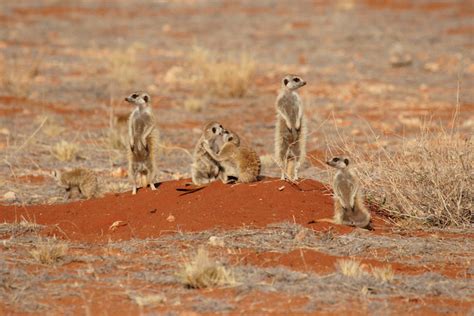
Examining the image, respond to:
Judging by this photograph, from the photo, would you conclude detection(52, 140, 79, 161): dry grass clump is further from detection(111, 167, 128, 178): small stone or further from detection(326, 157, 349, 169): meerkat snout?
detection(326, 157, 349, 169): meerkat snout

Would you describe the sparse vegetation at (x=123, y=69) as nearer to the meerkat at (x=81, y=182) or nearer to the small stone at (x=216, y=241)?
the meerkat at (x=81, y=182)

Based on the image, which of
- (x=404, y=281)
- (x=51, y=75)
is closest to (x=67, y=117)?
(x=51, y=75)

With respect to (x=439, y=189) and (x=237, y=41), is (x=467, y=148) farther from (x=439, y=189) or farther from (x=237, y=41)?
(x=237, y=41)

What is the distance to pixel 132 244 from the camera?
25.0ft

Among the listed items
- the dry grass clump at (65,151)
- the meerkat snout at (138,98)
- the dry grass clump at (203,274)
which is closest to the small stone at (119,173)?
the dry grass clump at (65,151)

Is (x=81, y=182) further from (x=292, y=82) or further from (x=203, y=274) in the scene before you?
(x=203, y=274)

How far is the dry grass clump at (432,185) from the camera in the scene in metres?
8.36

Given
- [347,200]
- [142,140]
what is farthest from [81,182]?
[347,200]

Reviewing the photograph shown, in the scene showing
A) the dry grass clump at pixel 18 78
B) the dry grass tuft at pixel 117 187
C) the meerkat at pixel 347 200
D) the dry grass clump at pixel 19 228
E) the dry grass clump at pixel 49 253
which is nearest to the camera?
the dry grass clump at pixel 49 253

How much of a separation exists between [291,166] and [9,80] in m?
10.1

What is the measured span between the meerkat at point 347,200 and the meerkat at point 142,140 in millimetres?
2312

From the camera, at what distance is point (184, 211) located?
8227mm

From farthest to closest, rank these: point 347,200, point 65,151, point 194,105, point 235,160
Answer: point 194,105 → point 65,151 → point 235,160 → point 347,200

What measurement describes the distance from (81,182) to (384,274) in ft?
14.7
